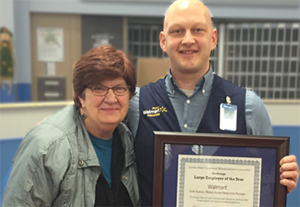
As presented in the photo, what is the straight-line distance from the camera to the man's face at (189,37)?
1.21m

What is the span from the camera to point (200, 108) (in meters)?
1.25

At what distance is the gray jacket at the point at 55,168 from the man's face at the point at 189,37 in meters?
0.52

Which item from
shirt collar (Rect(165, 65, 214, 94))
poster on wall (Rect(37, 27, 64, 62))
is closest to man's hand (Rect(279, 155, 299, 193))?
shirt collar (Rect(165, 65, 214, 94))

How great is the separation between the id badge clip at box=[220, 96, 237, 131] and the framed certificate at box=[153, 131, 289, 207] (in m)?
0.17

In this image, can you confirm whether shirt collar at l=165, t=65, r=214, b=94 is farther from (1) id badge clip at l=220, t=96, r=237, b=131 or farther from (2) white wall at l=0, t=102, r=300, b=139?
(2) white wall at l=0, t=102, r=300, b=139

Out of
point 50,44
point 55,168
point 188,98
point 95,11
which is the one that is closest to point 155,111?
point 188,98

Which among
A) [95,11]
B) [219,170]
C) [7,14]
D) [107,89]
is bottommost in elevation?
[219,170]

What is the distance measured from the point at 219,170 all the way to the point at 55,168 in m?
0.61

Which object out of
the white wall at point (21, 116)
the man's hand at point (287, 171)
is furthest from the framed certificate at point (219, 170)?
the white wall at point (21, 116)

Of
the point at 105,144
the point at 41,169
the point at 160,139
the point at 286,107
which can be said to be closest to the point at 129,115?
the point at 105,144

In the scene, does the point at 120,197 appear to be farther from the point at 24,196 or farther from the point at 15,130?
the point at 15,130

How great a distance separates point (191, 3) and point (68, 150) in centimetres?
81

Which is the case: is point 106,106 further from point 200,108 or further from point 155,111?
point 200,108

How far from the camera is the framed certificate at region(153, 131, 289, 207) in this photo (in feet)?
3.43
